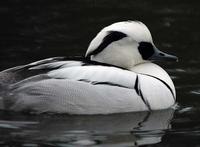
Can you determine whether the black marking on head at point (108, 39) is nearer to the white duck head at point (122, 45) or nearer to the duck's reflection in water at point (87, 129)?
the white duck head at point (122, 45)

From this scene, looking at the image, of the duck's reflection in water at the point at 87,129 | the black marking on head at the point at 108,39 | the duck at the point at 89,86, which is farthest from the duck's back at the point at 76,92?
the black marking on head at the point at 108,39

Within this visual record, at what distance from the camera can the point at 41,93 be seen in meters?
9.75

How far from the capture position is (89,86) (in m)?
9.76

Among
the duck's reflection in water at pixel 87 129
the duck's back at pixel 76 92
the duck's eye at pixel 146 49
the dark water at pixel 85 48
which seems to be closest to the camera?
the duck's reflection in water at pixel 87 129

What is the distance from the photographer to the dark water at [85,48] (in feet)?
30.0

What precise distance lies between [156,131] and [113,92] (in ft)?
2.37

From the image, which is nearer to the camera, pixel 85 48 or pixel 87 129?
pixel 87 129

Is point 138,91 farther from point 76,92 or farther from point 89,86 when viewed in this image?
point 76,92

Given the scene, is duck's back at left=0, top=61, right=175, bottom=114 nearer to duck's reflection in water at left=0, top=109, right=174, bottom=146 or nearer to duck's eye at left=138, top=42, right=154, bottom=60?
duck's reflection in water at left=0, top=109, right=174, bottom=146

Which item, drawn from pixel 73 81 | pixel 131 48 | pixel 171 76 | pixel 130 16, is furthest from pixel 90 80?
pixel 130 16

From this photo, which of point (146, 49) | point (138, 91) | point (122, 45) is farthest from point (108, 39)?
point (138, 91)

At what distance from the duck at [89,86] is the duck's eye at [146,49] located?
0.15 meters

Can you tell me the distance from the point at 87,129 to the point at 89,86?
1.85ft

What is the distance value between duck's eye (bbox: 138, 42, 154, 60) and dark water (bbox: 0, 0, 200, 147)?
2.32 ft
